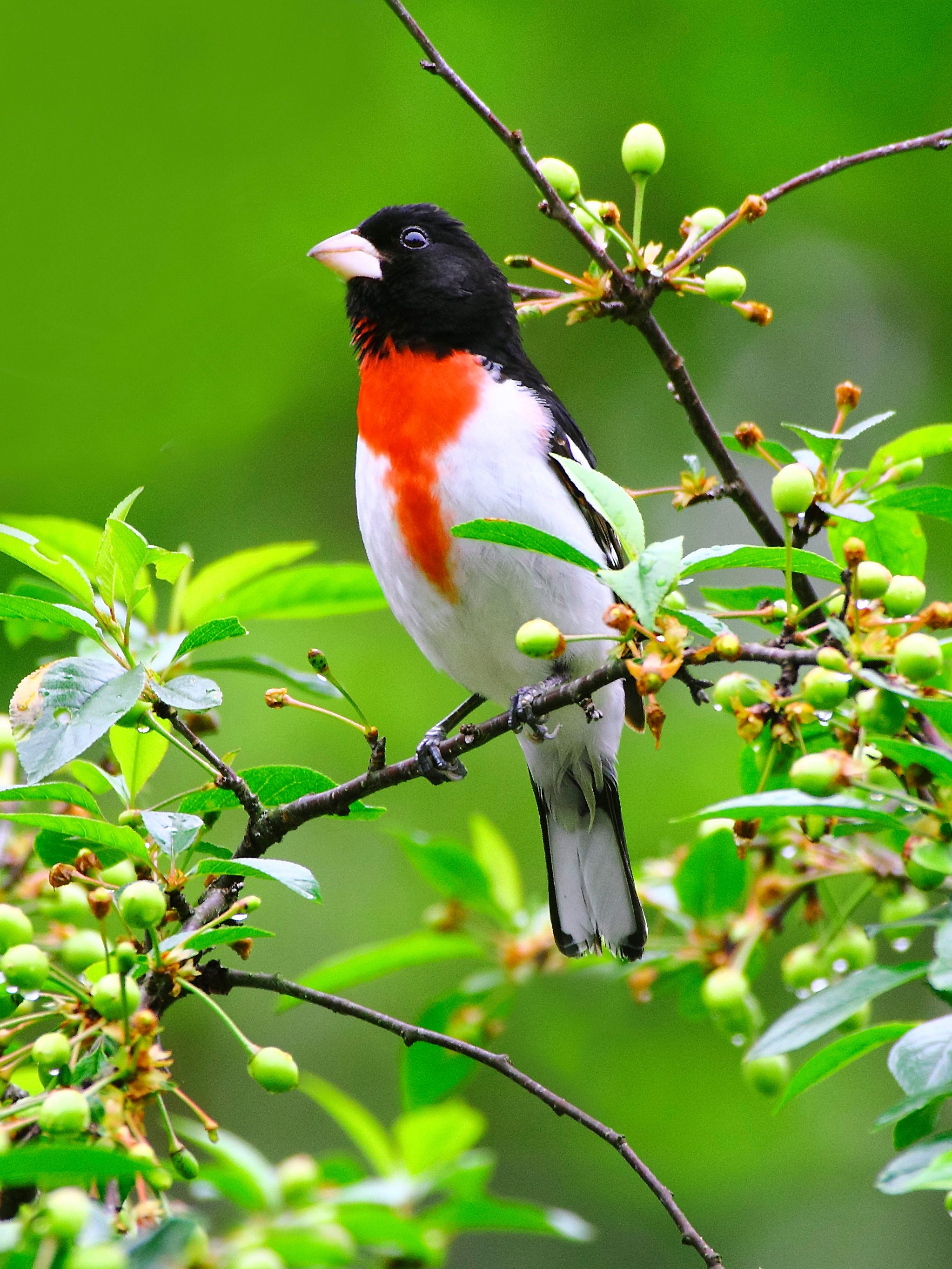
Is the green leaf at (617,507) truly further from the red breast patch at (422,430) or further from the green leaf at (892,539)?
the red breast patch at (422,430)

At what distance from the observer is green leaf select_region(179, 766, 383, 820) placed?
2170 millimetres

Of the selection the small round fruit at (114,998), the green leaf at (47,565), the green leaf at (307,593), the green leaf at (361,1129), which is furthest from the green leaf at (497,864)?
the small round fruit at (114,998)

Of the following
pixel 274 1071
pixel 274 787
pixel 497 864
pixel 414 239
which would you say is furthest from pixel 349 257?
pixel 274 1071

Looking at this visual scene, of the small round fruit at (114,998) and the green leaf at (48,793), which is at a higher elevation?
the green leaf at (48,793)

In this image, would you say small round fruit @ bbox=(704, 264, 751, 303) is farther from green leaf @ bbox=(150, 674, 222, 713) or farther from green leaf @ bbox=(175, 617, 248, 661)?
green leaf @ bbox=(150, 674, 222, 713)

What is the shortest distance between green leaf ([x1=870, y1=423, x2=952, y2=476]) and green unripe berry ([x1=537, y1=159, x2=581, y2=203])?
0.77 m

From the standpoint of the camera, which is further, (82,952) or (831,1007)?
(82,952)

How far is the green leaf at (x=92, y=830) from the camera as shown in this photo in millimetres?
1779

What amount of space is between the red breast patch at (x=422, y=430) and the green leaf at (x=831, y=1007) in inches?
69.3

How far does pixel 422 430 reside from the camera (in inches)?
133

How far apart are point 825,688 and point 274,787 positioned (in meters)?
1.00

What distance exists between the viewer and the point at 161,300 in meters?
8.44

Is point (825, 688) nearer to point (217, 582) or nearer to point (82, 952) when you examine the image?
point (82, 952)

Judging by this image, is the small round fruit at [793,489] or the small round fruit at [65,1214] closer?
the small round fruit at [65,1214]
